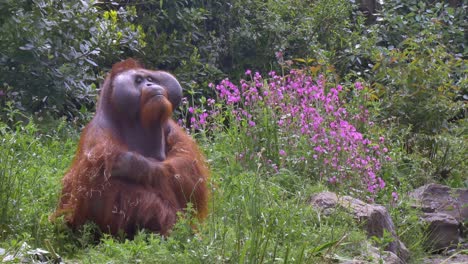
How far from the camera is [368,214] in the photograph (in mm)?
5227

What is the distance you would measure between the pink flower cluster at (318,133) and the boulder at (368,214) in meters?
0.63

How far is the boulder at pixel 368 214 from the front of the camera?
5184 mm

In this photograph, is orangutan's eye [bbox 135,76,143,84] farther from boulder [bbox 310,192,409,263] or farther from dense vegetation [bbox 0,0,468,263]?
boulder [bbox 310,192,409,263]

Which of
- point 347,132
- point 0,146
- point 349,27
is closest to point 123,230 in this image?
point 0,146

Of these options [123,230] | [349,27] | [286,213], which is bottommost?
[349,27]

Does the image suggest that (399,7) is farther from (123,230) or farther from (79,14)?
(123,230)

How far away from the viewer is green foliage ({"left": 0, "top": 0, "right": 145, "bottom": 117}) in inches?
270

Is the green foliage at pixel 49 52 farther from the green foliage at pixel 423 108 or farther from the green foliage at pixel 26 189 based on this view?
the green foliage at pixel 423 108

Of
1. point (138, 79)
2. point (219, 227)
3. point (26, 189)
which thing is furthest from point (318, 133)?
point (219, 227)

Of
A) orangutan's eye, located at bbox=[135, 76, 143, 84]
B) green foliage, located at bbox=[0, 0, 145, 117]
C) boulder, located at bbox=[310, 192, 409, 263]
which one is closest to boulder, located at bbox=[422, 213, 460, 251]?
boulder, located at bbox=[310, 192, 409, 263]

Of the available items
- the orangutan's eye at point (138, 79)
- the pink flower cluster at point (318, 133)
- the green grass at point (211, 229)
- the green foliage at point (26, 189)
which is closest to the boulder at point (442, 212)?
the pink flower cluster at point (318, 133)

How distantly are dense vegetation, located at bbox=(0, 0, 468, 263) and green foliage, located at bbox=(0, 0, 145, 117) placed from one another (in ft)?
0.04

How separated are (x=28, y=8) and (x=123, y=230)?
3.16 meters

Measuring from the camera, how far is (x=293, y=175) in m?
5.94
